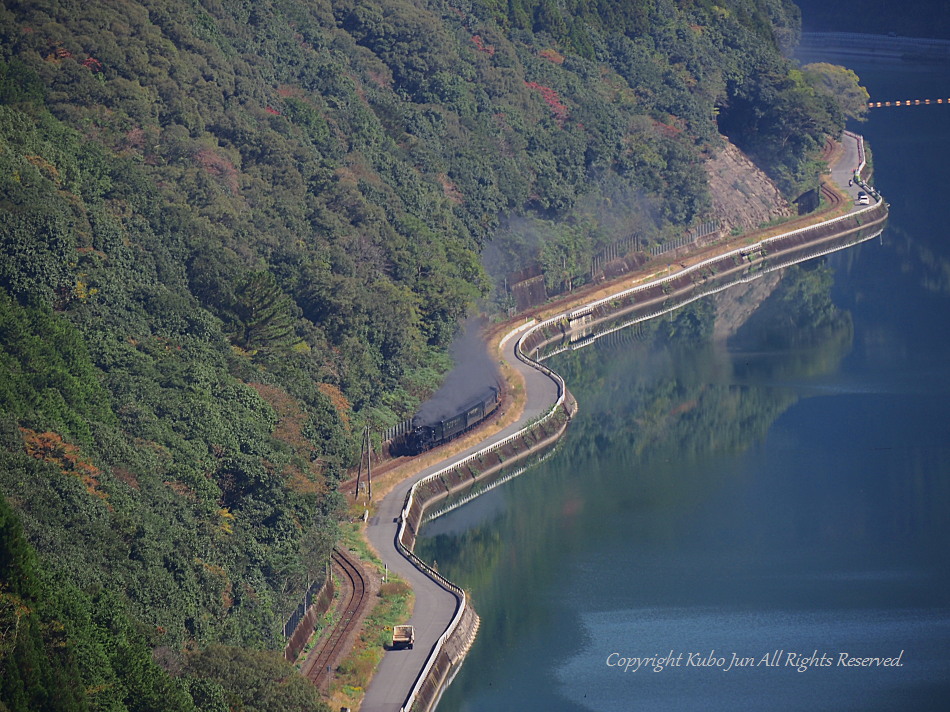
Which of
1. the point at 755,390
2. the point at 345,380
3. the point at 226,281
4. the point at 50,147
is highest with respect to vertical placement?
the point at 50,147

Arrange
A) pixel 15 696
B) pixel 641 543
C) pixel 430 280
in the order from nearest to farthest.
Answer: pixel 15 696 → pixel 641 543 → pixel 430 280

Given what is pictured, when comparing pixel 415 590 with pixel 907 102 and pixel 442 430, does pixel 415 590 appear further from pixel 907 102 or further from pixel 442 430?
pixel 907 102

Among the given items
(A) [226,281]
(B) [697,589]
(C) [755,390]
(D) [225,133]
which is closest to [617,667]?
(B) [697,589]

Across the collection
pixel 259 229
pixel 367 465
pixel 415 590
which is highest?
Result: pixel 259 229

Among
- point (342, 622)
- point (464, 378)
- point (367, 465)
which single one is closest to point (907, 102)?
point (464, 378)

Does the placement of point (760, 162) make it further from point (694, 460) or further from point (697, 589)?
point (697, 589)

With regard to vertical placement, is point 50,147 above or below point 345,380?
above
